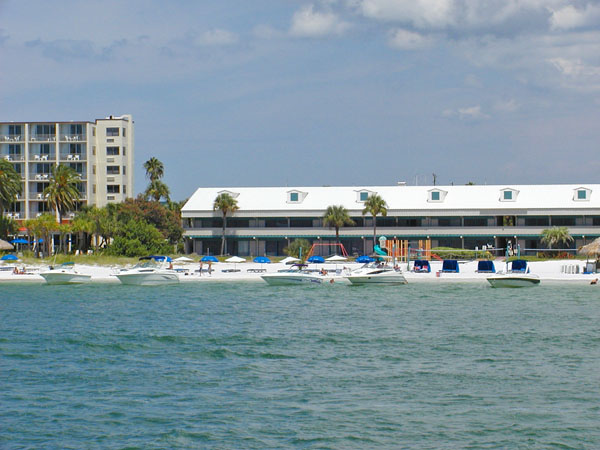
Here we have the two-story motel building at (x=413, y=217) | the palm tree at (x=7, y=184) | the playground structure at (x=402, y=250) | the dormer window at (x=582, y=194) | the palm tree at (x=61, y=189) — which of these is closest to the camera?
the playground structure at (x=402, y=250)

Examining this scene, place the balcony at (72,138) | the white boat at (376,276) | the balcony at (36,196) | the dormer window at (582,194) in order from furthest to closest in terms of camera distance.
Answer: the balcony at (72,138) → the balcony at (36,196) → the dormer window at (582,194) → the white boat at (376,276)

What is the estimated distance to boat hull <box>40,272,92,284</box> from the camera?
2788 inches

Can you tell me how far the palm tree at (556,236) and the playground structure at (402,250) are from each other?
12770mm

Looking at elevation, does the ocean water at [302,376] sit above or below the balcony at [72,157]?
below

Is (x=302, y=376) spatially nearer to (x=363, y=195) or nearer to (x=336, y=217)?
(x=336, y=217)

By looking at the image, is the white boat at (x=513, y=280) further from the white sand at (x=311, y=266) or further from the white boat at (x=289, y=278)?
the white boat at (x=289, y=278)

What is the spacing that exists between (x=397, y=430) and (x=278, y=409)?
13.1 feet

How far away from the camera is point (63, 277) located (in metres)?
71.3

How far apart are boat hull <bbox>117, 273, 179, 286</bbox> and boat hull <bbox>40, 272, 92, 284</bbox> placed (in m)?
3.68

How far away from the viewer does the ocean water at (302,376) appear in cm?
2284

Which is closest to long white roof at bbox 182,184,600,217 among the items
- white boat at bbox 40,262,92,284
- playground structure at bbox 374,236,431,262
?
playground structure at bbox 374,236,431,262

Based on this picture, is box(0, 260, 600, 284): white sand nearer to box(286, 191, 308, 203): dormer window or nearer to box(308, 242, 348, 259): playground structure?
box(308, 242, 348, 259): playground structure

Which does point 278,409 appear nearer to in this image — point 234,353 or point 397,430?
point 397,430

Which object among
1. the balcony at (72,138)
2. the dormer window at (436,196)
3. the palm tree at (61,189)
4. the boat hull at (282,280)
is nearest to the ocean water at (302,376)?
the boat hull at (282,280)
